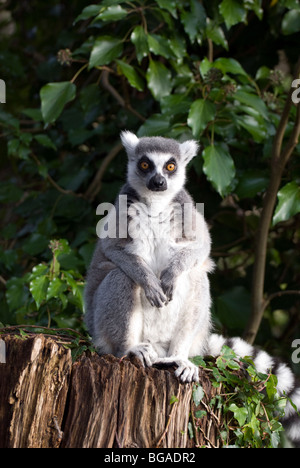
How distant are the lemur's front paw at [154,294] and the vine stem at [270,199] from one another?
6.45 ft

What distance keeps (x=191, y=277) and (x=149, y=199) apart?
2.24ft

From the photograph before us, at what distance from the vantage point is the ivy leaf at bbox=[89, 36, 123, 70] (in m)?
5.36

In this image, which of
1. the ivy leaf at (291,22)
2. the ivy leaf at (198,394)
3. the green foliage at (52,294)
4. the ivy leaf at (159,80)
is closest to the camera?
the ivy leaf at (198,394)

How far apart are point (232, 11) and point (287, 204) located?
192cm

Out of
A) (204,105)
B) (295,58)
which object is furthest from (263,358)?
(295,58)

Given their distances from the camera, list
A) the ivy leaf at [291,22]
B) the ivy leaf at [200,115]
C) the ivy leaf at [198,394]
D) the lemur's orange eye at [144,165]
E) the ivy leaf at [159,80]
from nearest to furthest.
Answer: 1. the ivy leaf at [198,394]
2. the lemur's orange eye at [144,165]
3. the ivy leaf at [200,115]
4. the ivy leaf at [159,80]
5. the ivy leaf at [291,22]

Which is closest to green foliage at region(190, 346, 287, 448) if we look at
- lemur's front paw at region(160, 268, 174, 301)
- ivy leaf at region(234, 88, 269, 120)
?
lemur's front paw at region(160, 268, 174, 301)

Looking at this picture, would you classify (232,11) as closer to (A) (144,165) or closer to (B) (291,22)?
(B) (291,22)

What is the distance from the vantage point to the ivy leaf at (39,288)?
4691mm

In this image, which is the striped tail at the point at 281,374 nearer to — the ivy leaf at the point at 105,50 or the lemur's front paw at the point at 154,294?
the lemur's front paw at the point at 154,294

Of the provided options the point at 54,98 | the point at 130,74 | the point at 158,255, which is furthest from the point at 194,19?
the point at 158,255

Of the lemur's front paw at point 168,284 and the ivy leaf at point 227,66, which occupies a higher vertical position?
the ivy leaf at point 227,66

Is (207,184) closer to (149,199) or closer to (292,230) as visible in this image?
(292,230)

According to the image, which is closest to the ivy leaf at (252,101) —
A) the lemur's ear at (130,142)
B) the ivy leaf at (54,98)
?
the lemur's ear at (130,142)
